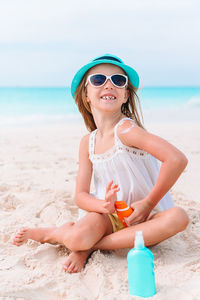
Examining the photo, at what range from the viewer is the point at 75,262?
2.43 m

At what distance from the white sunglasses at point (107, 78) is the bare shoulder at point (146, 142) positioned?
0.29 metres

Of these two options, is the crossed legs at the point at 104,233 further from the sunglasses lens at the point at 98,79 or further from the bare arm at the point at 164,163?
the sunglasses lens at the point at 98,79

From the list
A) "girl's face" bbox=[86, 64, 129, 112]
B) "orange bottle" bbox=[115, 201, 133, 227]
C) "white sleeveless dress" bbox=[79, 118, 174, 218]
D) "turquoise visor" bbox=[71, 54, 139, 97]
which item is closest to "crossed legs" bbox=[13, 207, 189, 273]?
"orange bottle" bbox=[115, 201, 133, 227]

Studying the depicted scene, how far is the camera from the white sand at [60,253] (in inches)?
83.0

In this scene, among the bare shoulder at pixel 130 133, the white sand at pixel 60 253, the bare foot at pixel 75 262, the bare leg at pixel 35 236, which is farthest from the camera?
the bare leg at pixel 35 236

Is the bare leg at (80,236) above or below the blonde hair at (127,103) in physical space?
below

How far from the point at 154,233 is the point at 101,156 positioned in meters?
0.74

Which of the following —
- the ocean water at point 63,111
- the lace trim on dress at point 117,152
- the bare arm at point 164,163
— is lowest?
the bare arm at point 164,163

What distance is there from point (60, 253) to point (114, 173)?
0.70m

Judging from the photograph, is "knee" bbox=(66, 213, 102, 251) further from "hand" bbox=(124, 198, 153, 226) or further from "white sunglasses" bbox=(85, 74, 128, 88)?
"white sunglasses" bbox=(85, 74, 128, 88)

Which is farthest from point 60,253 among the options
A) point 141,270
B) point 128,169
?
point 141,270

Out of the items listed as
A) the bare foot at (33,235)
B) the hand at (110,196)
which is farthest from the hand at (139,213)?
the bare foot at (33,235)

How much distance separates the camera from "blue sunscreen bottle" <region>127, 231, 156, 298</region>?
1.96 meters

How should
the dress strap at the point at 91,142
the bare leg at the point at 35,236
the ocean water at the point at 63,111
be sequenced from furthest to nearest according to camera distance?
the ocean water at the point at 63,111, the dress strap at the point at 91,142, the bare leg at the point at 35,236
